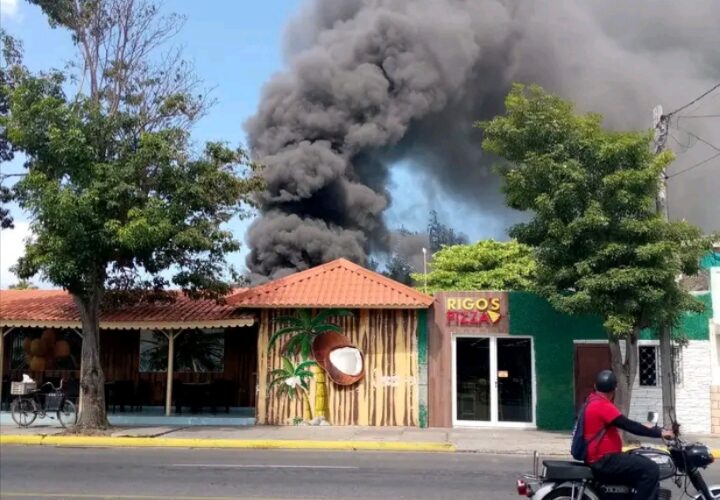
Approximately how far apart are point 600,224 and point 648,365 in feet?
15.6

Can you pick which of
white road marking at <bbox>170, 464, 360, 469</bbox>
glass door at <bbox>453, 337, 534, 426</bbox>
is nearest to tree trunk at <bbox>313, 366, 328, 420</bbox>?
glass door at <bbox>453, 337, 534, 426</bbox>

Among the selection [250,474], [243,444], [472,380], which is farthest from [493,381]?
[250,474]

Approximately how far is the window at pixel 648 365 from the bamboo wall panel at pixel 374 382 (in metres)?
4.87

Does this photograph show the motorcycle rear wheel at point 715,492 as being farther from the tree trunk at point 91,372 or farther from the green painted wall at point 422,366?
the tree trunk at point 91,372

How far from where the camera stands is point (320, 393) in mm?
16906

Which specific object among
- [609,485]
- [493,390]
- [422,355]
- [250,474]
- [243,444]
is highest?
[422,355]

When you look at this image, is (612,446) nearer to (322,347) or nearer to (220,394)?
(322,347)

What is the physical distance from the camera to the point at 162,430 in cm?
1566

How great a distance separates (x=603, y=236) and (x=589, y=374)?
12.7 ft

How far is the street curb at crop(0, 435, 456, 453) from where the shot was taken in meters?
13.7

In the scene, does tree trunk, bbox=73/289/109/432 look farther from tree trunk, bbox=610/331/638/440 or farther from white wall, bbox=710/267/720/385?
white wall, bbox=710/267/720/385

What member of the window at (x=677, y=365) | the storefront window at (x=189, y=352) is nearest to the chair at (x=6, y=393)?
the storefront window at (x=189, y=352)

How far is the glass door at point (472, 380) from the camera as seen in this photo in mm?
16969

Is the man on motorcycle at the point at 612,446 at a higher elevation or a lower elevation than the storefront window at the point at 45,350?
lower
